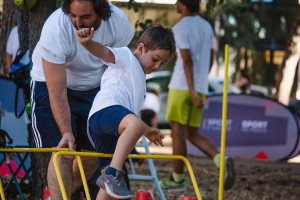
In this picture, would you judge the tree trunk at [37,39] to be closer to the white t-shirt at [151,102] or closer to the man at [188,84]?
the man at [188,84]

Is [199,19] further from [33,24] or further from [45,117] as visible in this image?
[45,117]

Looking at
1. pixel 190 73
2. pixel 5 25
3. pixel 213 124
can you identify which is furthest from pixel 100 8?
pixel 213 124

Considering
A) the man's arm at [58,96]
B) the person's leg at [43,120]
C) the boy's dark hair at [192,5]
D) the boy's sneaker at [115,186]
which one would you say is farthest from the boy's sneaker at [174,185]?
the boy's sneaker at [115,186]

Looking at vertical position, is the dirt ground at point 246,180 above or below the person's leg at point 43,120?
below

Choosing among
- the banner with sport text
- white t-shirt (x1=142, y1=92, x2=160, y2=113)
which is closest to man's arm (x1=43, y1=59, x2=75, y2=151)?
the banner with sport text

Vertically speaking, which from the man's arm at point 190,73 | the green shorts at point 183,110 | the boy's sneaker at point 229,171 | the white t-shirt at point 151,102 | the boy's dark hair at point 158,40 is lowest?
the white t-shirt at point 151,102

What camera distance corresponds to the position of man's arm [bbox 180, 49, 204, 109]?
6999 millimetres

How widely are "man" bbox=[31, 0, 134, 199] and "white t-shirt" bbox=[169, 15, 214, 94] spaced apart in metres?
2.46

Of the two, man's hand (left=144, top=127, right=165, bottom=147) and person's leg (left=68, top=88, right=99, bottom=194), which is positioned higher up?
man's hand (left=144, top=127, right=165, bottom=147)

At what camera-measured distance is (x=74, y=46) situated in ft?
14.3

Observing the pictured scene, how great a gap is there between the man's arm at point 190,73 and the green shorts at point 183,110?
136 millimetres

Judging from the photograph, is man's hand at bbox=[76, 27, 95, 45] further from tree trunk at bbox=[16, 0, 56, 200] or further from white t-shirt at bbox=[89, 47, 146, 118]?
tree trunk at bbox=[16, 0, 56, 200]

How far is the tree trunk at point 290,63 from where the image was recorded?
600 inches

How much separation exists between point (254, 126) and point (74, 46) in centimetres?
692
